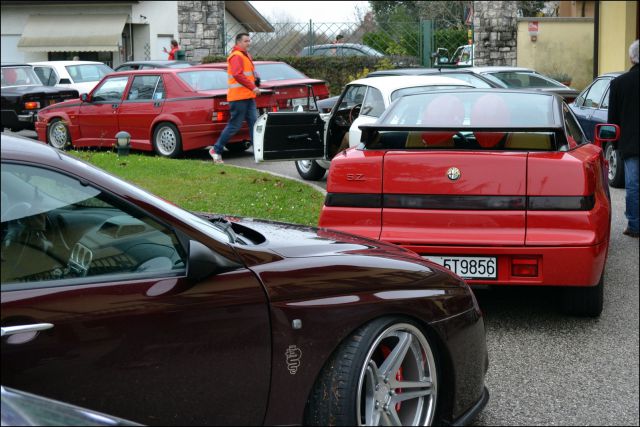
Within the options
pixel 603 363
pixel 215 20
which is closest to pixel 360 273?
pixel 603 363

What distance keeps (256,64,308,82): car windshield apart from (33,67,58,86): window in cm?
929

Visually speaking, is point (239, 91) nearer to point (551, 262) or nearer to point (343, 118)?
point (343, 118)

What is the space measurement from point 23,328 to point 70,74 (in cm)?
2403

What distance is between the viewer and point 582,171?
6.04 metres

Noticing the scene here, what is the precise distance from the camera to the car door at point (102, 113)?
1705 cm

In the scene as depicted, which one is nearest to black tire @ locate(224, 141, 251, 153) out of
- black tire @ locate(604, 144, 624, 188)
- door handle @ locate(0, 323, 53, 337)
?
black tire @ locate(604, 144, 624, 188)

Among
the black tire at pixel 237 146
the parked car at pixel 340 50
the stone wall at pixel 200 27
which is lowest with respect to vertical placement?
the black tire at pixel 237 146

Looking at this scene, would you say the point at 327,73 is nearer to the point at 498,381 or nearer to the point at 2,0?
the point at 2,0

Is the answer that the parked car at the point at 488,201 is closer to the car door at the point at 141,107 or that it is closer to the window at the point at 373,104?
the window at the point at 373,104

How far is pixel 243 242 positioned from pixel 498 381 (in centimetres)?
186

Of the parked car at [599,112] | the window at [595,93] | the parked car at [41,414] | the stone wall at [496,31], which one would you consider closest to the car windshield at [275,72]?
the parked car at [599,112]

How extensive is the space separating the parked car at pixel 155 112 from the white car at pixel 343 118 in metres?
4.20

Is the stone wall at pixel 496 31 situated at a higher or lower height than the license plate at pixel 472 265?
higher

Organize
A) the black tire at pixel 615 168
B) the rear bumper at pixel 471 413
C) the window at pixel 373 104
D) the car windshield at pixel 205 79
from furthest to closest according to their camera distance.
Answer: the car windshield at pixel 205 79 → the black tire at pixel 615 168 → the window at pixel 373 104 → the rear bumper at pixel 471 413
